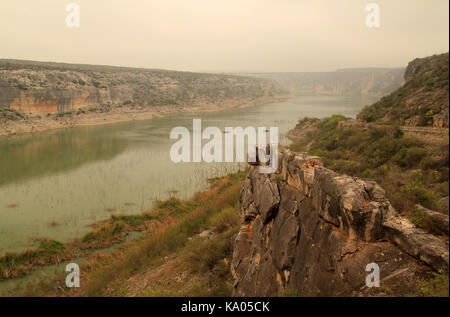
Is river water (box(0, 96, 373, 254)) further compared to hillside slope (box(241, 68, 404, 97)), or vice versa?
hillside slope (box(241, 68, 404, 97))

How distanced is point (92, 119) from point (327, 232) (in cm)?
4659

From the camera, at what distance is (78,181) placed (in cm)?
1839

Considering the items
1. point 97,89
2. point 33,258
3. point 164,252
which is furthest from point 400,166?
point 97,89

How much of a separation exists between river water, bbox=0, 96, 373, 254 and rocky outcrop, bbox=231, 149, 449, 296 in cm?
946

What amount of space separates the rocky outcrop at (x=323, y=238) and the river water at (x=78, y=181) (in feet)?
31.0

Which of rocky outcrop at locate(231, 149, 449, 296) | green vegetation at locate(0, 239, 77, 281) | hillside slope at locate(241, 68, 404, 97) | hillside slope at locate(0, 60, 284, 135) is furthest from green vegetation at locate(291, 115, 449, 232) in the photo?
hillside slope at locate(241, 68, 404, 97)

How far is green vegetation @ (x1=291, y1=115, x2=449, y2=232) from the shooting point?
5.43 m

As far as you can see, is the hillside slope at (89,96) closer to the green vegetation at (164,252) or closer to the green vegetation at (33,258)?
the green vegetation at (33,258)

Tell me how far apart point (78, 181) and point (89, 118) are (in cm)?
2967

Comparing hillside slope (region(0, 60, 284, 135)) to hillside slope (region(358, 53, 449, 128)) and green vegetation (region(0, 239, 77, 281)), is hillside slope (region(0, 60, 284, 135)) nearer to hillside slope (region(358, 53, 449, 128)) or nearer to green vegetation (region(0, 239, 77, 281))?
green vegetation (region(0, 239, 77, 281))

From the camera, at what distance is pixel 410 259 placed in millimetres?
3723

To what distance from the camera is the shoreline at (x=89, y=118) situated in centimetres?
3459

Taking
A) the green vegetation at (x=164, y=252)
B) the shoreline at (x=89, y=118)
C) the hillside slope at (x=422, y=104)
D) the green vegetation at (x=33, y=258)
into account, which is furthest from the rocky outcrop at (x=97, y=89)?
the hillside slope at (x=422, y=104)
